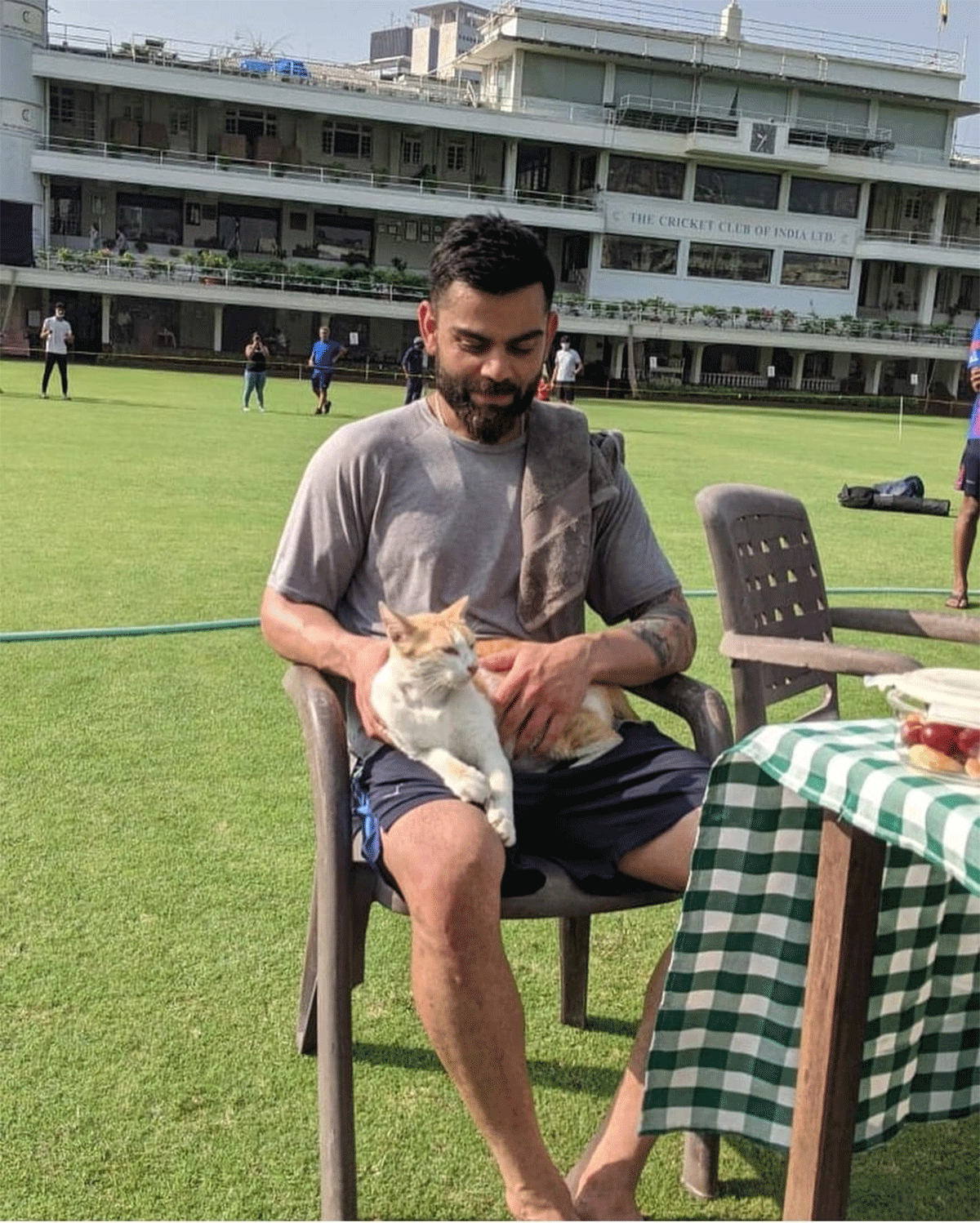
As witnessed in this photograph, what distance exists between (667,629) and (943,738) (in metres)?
1.09

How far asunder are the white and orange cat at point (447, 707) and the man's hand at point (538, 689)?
5cm

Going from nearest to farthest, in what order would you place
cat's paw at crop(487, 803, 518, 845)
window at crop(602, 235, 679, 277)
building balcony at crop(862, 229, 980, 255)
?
cat's paw at crop(487, 803, 518, 845)
window at crop(602, 235, 679, 277)
building balcony at crop(862, 229, 980, 255)

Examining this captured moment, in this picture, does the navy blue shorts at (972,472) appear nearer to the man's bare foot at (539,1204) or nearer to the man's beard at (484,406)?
the man's beard at (484,406)

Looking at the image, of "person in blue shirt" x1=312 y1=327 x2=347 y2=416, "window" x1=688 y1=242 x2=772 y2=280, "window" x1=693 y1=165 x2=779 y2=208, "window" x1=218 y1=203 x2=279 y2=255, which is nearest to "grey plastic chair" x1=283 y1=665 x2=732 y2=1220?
"person in blue shirt" x1=312 y1=327 x2=347 y2=416

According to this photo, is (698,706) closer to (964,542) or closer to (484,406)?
(484,406)

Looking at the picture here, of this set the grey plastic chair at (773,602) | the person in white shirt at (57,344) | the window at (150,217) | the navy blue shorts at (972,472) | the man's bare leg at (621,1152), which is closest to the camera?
the man's bare leg at (621,1152)

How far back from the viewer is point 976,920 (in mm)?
2234

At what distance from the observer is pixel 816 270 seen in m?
52.2

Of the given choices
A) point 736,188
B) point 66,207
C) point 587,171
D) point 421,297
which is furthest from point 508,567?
point 736,188

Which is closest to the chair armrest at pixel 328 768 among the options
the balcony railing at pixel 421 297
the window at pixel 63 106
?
the balcony railing at pixel 421 297

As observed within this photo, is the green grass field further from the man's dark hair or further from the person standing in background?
the person standing in background

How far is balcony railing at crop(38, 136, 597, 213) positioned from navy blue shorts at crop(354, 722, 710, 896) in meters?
45.3

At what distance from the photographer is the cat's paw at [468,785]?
7.27 ft

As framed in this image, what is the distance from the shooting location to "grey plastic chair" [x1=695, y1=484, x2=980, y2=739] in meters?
2.95
